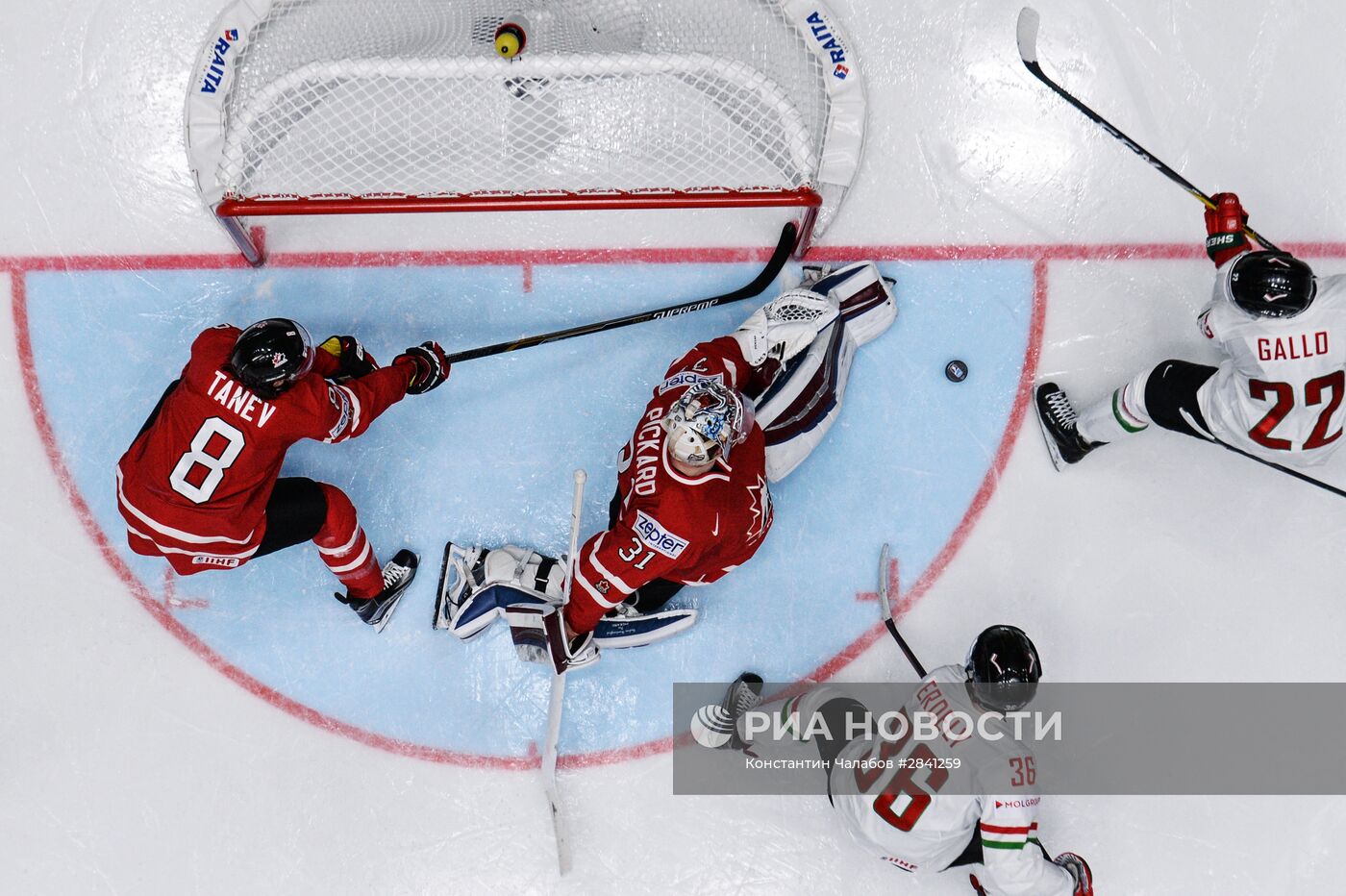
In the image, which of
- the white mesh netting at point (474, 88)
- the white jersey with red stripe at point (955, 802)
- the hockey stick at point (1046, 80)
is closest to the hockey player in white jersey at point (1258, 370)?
the hockey stick at point (1046, 80)

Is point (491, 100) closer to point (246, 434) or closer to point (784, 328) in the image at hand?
point (784, 328)

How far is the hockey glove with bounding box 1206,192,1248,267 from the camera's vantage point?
302 cm

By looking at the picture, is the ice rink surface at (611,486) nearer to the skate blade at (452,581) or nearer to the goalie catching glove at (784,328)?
the skate blade at (452,581)

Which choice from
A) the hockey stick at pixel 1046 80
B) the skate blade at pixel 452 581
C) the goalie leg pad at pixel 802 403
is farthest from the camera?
the skate blade at pixel 452 581

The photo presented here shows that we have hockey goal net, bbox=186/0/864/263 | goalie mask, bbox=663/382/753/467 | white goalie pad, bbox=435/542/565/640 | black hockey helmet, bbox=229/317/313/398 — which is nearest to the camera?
goalie mask, bbox=663/382/753/467

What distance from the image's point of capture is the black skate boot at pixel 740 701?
3553 mm

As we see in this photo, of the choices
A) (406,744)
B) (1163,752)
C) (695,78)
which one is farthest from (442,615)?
(1163,752)

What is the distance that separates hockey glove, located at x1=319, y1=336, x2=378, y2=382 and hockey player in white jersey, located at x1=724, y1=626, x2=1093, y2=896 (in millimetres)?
2081

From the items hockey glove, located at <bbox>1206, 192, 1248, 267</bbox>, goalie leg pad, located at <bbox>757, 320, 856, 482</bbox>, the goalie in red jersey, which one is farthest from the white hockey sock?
goalie leg pad, located at <bbox>757, 320, 856, 482</bbox>

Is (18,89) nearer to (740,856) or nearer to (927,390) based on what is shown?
(927,390)

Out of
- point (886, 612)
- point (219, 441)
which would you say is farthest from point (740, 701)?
point (219, 441)

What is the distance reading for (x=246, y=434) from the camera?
9.34 ft

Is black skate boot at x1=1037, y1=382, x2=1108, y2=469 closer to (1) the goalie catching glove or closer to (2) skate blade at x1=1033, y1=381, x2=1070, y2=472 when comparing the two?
(2) skate blade at x1=1033, y1=381, x2=1070, y2=472

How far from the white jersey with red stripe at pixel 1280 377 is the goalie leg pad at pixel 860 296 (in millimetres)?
1051
